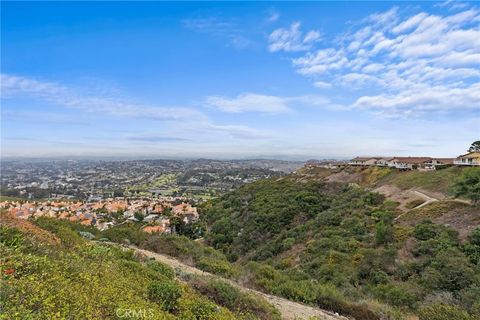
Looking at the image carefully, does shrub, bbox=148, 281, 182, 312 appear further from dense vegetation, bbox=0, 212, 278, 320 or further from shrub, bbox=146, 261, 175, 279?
shrub, bbox=146, 261, 175, 279

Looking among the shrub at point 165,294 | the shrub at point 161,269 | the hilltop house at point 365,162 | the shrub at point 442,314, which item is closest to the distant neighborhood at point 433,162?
the hilltop house at point 365,162

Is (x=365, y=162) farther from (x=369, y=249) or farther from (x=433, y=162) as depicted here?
(x=369, y=249)

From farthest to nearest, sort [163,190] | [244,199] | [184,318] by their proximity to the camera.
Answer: [163,190], [244,199], [184,318]

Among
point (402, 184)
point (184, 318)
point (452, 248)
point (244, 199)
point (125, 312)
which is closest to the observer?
point (125, 312)

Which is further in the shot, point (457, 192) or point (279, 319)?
point (457, 192)

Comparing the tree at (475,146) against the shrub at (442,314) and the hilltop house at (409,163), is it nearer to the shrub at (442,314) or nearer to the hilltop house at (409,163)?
the hilltop house at (409,163)

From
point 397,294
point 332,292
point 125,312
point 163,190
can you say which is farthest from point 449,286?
point 163,190

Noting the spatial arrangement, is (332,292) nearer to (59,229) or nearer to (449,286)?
(449,286)
